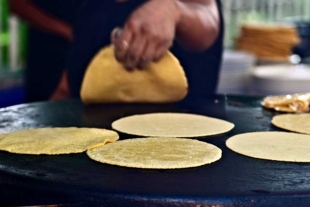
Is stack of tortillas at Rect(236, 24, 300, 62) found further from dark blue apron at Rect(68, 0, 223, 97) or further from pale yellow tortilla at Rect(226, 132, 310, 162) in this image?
pale yellow tortilla at Rect(226, 132, 310, 162)

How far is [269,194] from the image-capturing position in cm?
134

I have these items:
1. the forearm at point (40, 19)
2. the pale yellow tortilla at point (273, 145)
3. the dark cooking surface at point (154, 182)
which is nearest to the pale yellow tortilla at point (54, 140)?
the dark cooking surface at point (154, 182)

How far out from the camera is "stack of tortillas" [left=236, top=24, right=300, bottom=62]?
5139 mm

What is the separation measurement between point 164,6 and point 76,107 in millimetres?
572

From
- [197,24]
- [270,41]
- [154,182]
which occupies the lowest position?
[154,182]

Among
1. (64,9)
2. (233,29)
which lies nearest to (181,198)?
(64,9)

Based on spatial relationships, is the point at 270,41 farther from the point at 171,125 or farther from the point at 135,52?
the point at 171,125

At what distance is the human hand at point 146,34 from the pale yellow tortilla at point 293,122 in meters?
0.57

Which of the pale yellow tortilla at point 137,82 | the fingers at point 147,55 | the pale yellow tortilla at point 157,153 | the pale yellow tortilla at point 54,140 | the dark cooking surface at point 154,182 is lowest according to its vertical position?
the dark cooking surface at point 154,182

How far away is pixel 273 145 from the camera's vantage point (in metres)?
1.80

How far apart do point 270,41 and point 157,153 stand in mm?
3709

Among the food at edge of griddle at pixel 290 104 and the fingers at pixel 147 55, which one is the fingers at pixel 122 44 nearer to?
the fingers at pixel 147 55

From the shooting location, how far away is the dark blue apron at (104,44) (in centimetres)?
313

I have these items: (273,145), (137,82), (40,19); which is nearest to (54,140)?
(273,145)
